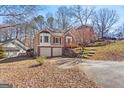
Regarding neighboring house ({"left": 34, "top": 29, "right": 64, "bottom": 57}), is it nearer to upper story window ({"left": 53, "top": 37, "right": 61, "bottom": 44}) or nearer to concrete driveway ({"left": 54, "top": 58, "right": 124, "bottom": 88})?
upper story window ({"left": 53, "top": 37, "right": 61, "bottom": 44})

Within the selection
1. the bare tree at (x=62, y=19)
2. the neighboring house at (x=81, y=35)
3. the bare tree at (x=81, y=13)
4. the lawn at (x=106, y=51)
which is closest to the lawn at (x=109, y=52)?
the lawn at (x=106, y=51)

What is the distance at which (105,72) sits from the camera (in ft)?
19.7

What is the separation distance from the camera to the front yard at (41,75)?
598 cm

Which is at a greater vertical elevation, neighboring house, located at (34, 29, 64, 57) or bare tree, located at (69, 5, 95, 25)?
bare tree, located at (69, 5, 95, 25)

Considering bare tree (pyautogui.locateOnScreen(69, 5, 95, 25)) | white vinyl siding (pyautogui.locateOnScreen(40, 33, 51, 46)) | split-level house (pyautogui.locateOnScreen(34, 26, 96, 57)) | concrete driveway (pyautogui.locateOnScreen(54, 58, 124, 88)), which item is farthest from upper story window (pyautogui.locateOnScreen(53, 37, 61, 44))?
bare tree (pyautogui.locateOnScreen(69, 5, 95, 25))

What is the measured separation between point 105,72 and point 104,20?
0.85 metres

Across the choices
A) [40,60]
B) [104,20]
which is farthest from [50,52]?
[104,20]

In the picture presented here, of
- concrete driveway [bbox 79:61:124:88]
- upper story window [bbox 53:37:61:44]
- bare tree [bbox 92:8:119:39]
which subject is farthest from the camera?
upper story window [bbox 53:37:61:44]

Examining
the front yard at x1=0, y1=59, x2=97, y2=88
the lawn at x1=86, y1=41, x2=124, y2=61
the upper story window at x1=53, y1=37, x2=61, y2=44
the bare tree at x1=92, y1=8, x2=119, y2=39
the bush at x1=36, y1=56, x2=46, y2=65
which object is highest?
the bare tree at x1=92, y1=8, x2=119, y2=39

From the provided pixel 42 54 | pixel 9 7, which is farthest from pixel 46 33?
pixel 9 7

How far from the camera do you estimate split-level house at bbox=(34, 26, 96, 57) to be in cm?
609

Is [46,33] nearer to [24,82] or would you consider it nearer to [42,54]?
[42,54]

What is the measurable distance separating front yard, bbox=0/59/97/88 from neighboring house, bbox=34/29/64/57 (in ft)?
0.51
